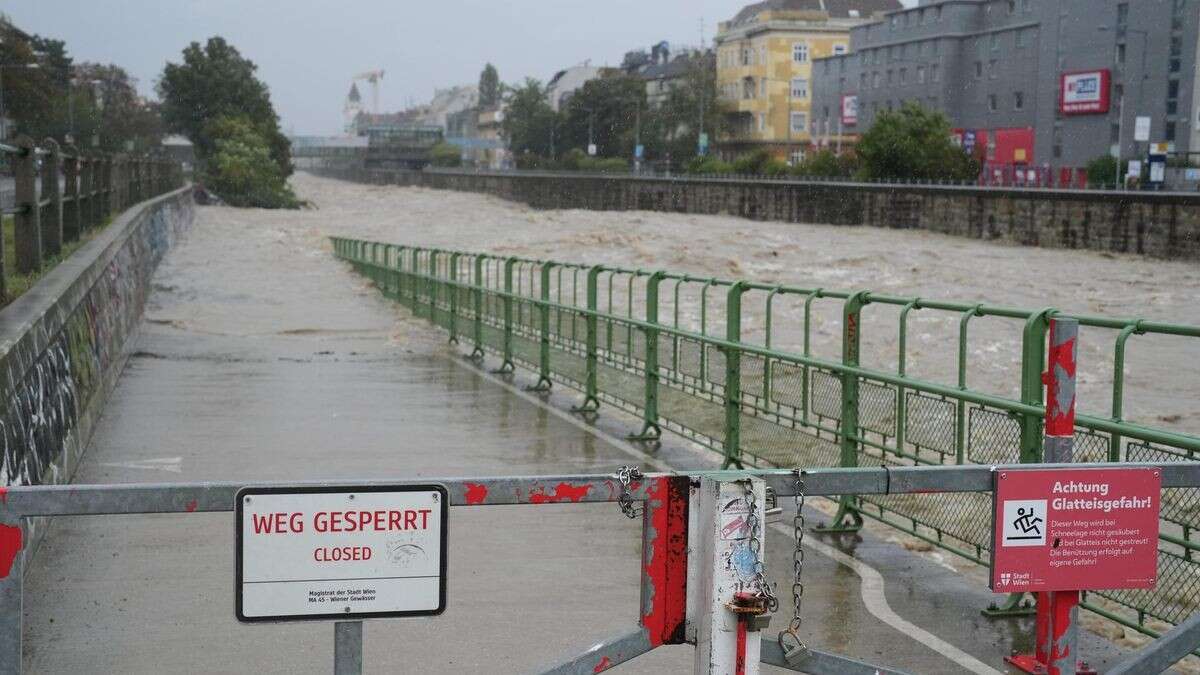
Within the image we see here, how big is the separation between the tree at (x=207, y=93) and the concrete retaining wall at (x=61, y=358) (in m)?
106

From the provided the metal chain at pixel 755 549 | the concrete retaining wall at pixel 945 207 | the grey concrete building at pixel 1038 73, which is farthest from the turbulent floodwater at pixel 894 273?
the metal chain at pixel 755 549

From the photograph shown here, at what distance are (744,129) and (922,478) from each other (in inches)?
5278

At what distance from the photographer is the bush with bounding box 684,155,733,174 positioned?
360 feet

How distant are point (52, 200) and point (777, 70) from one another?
119234 millimetres

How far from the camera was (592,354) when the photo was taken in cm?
1572

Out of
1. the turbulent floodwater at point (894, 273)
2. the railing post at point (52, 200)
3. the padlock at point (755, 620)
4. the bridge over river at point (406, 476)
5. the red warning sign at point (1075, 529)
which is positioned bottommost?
the turbulent floodwater at point (894, 273)

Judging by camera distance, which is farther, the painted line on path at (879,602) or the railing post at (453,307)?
the railing post at (453,307)

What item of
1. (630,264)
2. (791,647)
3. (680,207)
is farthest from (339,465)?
(680,207)

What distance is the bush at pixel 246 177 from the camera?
10194 cm

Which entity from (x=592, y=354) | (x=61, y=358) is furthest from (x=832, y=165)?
(x=61, y=358)

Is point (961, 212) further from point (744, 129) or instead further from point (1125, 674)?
point (744, 129)

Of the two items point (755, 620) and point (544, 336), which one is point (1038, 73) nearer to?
point (544, 336)

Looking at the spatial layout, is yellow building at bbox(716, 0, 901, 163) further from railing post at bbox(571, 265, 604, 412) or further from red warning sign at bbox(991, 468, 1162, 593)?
red warning sign at bbox(991, 468, 1162, 593)

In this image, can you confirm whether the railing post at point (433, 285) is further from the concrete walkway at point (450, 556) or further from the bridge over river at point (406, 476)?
the concrete walkway at point (450, 556)
